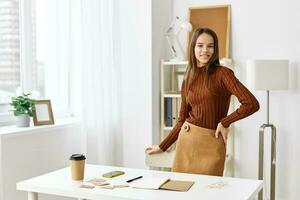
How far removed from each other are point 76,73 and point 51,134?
0.54 m

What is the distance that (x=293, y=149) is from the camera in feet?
12.3

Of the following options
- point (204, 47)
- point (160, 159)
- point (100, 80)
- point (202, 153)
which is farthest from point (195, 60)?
point (100, 80)

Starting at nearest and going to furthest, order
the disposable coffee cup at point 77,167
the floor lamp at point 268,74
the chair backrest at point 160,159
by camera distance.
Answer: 1. the disposable coffee cup at point 77,167
2. the chair backrest at point 160,159
3. the floor lamp at point 268,74

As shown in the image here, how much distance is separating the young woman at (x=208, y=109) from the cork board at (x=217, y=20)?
4.00 feet

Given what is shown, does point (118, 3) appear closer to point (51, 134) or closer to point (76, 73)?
point (76, 73)

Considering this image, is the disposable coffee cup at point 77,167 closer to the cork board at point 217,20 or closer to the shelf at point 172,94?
the shelf at point 172,94

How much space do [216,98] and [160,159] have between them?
55 cm

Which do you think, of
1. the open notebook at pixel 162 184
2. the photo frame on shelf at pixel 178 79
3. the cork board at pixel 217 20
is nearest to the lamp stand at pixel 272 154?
the cork board at pixel 217 20

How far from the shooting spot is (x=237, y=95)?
263 centimetres

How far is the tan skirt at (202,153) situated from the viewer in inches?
105

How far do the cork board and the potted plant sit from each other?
1679 mm

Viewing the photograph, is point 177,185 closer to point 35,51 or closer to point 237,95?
point 237,95

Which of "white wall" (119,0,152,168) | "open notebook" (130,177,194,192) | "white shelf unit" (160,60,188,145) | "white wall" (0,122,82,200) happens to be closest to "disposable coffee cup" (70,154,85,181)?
"open notebook" (130,177,194,192)

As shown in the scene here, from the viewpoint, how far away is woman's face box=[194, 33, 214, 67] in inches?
105
